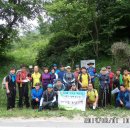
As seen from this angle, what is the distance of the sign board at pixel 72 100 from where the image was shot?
53.8ft

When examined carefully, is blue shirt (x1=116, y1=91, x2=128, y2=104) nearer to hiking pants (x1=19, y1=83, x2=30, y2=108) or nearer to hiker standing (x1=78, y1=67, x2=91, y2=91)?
hiker standing (x1=78, y1=67, x2=91, y2=91)

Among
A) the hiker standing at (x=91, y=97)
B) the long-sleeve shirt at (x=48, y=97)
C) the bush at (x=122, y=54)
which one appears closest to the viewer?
the long-sleeve shirt at (x=48, y=97)

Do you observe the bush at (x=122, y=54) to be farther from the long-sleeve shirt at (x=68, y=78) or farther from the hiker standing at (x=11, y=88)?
the hiker standing at (x=11, y=88)

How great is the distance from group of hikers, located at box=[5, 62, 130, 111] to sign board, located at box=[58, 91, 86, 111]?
217 mm

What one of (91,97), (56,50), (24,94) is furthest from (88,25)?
(91,97)

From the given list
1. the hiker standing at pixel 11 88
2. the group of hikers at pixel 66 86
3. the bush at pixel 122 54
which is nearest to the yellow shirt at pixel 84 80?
the group of hikers at pixel 66 86

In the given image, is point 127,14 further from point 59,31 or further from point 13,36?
point 13,36

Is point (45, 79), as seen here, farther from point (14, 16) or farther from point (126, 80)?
point (14, 16)

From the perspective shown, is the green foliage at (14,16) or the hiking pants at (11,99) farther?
the green foliage at (14,16)

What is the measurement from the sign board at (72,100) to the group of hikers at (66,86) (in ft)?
0.71

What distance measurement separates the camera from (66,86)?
17.3 metres

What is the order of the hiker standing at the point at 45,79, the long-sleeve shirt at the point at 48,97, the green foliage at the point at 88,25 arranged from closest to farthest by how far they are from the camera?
the long-sleeve shirt at the point at 48,97 < the hiker standing at the point at 45,79 < the green foliage at the point at 88,25

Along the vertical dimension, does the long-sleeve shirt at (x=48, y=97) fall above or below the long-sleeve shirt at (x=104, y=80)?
below

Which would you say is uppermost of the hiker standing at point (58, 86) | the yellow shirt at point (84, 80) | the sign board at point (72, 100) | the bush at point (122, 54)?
the bush at point (122, 54)
